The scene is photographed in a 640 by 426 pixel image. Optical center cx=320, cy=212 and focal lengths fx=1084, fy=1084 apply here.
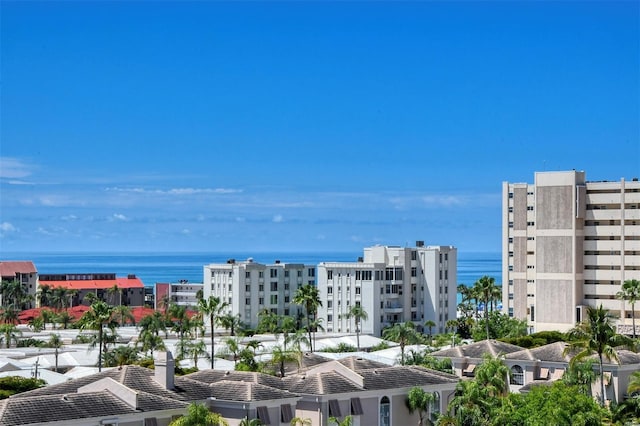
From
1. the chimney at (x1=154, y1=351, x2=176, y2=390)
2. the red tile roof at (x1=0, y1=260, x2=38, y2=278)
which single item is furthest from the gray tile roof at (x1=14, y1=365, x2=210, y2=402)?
the red tile roof at (x1=0, y1=260, x2=38, y2=278)

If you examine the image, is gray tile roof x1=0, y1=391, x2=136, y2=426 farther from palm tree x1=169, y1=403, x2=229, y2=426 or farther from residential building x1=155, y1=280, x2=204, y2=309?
residential building x1=155, y1=280, x2=204, y2=309

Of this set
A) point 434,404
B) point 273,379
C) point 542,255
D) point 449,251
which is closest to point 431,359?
point 434,404

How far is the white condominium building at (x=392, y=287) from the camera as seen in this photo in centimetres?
13238

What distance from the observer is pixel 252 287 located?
144m

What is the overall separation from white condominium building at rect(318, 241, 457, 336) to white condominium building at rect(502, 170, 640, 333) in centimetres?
1927

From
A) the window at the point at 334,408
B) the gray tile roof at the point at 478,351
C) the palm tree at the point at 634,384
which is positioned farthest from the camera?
the gray tile roof at the point at 478,351

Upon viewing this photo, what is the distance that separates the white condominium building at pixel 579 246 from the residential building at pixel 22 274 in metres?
97.2

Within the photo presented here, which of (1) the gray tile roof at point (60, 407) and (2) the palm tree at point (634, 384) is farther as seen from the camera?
(2) the palm tree at point (634, 384)

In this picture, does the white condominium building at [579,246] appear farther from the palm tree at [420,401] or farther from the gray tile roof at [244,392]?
the gray tile roof at [244,392]

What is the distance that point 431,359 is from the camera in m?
68.2

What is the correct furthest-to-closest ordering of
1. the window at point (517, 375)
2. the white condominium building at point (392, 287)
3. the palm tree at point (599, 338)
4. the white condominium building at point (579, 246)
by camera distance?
1. the white condominium building at point (392, 287)
2. the white condominium building at point (579, 246)
3. the window at point (517, 375)
4. the palm tree at point (599, 338)

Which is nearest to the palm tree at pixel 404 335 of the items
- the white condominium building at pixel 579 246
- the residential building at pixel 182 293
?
the white condominium building at pixel 579 246

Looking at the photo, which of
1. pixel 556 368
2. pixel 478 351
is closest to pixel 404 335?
pixel 478 351

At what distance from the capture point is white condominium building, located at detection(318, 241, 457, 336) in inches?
5212
